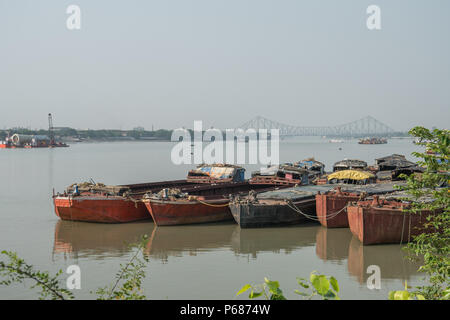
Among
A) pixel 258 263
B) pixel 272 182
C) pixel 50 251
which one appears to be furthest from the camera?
pixel 272 182

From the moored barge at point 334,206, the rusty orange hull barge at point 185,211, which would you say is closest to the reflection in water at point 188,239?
the rusty orange hull barge at point 185,211

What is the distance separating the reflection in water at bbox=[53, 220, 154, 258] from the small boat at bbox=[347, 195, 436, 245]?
9956 millimetres

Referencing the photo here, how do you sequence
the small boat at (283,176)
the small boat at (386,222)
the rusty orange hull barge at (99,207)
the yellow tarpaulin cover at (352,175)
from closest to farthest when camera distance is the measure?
the small boat at (386,222), the rusty orange hull barge at (99,207), the yellow tarpaulin cover at (352,175), the small boat at (283,176)

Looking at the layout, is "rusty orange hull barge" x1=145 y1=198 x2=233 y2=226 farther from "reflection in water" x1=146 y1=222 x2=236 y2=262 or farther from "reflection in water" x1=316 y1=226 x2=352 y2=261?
"reflection in water" x1=316 y1=226 x2=352 y2=261

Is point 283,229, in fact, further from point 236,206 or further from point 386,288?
point 386,288

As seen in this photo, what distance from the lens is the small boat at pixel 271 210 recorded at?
23.6 metres

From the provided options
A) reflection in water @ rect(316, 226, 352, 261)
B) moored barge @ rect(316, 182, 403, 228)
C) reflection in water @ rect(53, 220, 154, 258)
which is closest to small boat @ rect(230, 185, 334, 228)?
moored barge @ rect(316, 182, 403, 228)

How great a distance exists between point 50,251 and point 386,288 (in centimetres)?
1371

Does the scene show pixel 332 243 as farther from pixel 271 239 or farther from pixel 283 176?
pixel 283 176

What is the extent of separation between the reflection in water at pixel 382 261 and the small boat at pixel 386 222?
0.41 m

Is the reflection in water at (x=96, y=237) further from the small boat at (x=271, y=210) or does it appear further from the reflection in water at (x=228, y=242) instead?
the small boat at (x=271, y=210)

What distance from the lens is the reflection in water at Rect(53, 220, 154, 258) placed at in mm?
20362

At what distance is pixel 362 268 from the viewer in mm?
17812
